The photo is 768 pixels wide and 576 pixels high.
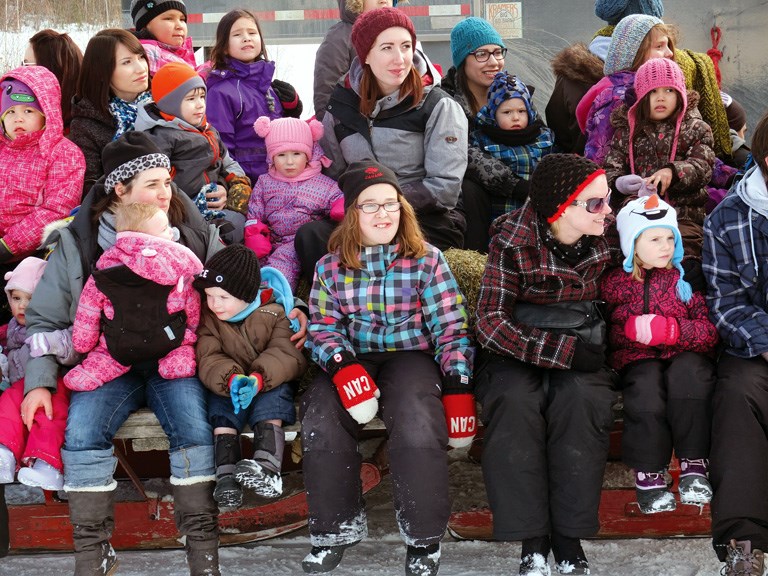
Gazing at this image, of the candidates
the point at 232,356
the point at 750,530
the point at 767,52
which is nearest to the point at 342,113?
the point at 232,356

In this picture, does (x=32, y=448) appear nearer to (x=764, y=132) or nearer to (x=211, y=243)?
(x=211, y=243)

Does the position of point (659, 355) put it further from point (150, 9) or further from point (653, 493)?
point (150, 9)

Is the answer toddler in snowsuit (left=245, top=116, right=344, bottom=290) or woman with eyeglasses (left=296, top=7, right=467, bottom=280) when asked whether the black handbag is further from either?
toddler in snowsuit (left=245, top=116, right=344, bottom=290)

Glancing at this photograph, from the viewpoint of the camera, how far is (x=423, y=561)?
306 centimetres

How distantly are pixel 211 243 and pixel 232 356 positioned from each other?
0.58m

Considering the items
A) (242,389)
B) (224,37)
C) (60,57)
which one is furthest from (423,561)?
(60,57)

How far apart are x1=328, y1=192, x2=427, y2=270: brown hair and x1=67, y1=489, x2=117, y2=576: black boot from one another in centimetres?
124

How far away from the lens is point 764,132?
11.4 ft

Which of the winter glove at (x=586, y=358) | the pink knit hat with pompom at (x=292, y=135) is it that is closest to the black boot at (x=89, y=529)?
the winter glove at (x=586, y=358)

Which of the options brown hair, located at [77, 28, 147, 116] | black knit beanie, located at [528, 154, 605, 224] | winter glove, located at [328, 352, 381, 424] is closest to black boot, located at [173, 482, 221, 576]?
winter glove, located at [328, 352, 381, 424]

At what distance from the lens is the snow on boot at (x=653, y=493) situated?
312 cm

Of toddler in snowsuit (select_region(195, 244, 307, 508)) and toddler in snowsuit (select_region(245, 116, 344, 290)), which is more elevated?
toddler in snowsuit (select_region(245, 116, 344, 290))

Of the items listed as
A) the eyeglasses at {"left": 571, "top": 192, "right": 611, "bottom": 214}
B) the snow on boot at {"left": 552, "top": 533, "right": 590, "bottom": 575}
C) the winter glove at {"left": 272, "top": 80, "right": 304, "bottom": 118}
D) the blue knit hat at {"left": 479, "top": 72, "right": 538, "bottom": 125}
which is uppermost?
the winter glove at {"left": 272, "top": 80, "right": 304, "bottom": 118}

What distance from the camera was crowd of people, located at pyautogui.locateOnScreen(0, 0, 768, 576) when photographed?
10.2 ft
